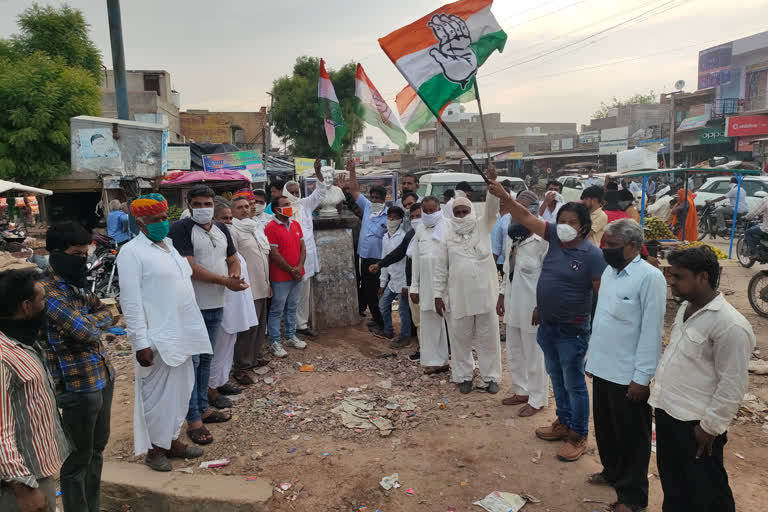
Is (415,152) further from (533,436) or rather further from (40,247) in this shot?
(533,436)

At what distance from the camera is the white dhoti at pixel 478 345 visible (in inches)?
201

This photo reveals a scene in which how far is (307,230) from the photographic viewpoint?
6820mm

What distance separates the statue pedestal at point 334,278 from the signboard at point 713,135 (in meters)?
29.9

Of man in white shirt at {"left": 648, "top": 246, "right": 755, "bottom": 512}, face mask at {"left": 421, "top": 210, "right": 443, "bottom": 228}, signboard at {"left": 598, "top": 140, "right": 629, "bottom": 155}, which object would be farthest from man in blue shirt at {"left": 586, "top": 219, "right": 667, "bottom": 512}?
signboard at {"left": 598, "top": 140, "right": 629, "bottom": 155}

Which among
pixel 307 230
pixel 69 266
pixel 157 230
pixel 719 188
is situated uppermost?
pixel 719 188

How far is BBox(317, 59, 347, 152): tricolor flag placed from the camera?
773 cm

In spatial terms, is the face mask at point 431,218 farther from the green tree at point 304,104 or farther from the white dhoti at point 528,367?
the green tree at point 304,104

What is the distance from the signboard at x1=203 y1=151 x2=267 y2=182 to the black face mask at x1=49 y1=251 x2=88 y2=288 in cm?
1552

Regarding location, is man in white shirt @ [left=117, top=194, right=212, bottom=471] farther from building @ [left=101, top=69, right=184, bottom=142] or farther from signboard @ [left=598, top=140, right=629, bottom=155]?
signboard @ [left=598, top=140, right=629, bottom=155]

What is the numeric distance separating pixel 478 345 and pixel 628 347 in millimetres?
2222

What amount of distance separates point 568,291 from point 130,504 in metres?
3.31

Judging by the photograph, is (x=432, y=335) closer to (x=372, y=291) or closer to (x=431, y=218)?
(x=431, y=218)

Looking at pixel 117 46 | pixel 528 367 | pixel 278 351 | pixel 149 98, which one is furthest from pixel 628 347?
pixel 149 98

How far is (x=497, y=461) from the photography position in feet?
12.8
